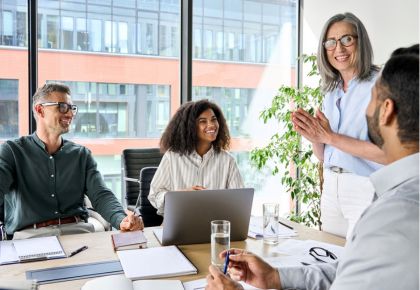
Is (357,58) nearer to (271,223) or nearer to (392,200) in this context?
(271,223)

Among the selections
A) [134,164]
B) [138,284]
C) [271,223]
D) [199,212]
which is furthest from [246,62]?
[138,284]

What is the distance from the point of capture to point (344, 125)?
6.74 ft

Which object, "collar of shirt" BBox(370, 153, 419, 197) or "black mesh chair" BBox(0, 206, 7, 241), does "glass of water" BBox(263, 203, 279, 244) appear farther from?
"black mesh chair" BBox(0, 206, 7, 241)

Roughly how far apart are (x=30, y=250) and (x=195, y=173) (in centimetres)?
105

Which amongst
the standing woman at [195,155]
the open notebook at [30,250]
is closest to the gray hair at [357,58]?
the standing woman at [195,155]

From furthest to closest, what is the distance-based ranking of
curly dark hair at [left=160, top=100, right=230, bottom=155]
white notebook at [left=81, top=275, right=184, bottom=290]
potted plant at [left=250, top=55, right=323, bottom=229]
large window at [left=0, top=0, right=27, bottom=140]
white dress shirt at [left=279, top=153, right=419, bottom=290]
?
potted plant at [left=250, top=55, right=323, bottom=229] < large window at [left=0, top=0, right=27, bottom=140] < curly dark hair at [left=160, top=100, right=230, bottom=155] < white notebook at [left=81, top=275, right=184, bottom=290] < white dress shirt at [left=279, top=153, right=419, bottom=290]

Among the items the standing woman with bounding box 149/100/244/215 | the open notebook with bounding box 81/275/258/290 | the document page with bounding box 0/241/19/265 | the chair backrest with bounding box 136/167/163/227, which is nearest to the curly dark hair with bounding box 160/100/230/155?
the standing woman with bounding box 149/100/244/215

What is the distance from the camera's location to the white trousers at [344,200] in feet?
6.11

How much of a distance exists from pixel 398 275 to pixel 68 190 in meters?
1.86

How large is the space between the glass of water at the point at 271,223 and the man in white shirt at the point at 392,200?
826 millimetres

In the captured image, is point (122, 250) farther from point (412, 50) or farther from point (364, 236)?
point (412, 50)

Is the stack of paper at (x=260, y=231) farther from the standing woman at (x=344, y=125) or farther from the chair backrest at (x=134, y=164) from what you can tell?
the chair backrest at (x=134, y=164)

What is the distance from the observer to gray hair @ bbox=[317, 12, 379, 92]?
6.70ft

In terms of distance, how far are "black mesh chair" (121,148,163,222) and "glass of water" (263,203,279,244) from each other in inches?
64.4
